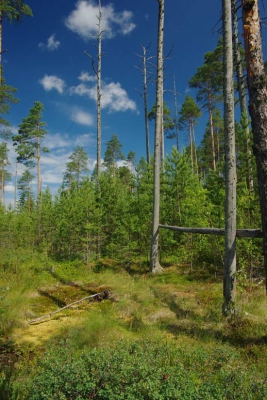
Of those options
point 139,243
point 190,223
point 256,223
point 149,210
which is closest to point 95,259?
point 139,243

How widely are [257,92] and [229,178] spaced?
2.65 metres

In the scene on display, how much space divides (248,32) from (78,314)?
8.33 metres

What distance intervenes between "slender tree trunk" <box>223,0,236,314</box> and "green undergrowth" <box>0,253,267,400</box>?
22.4 inches

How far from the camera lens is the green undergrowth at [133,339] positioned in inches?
126

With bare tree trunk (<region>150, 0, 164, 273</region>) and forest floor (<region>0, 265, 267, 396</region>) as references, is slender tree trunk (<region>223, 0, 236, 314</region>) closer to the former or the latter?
forest floor (<region>0, 265, 267, 396</region>)

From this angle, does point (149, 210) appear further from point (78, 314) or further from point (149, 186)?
Result: point (78, 314)

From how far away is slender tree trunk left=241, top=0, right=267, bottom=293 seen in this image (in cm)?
426

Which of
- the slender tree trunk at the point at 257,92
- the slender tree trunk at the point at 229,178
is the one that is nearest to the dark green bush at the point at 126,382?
the slender tree trunk at the point at 257,92

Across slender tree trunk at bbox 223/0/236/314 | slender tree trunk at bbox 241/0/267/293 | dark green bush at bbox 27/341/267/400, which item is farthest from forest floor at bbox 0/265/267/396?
slender tree trunk at bbox 241/0/267/293

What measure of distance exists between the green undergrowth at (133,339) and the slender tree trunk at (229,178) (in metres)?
0.57

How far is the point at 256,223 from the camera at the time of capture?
27.7 feet

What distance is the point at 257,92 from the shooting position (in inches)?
171

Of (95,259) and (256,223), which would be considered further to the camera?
(95,259)

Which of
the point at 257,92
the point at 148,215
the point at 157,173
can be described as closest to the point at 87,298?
the point at 148,215
